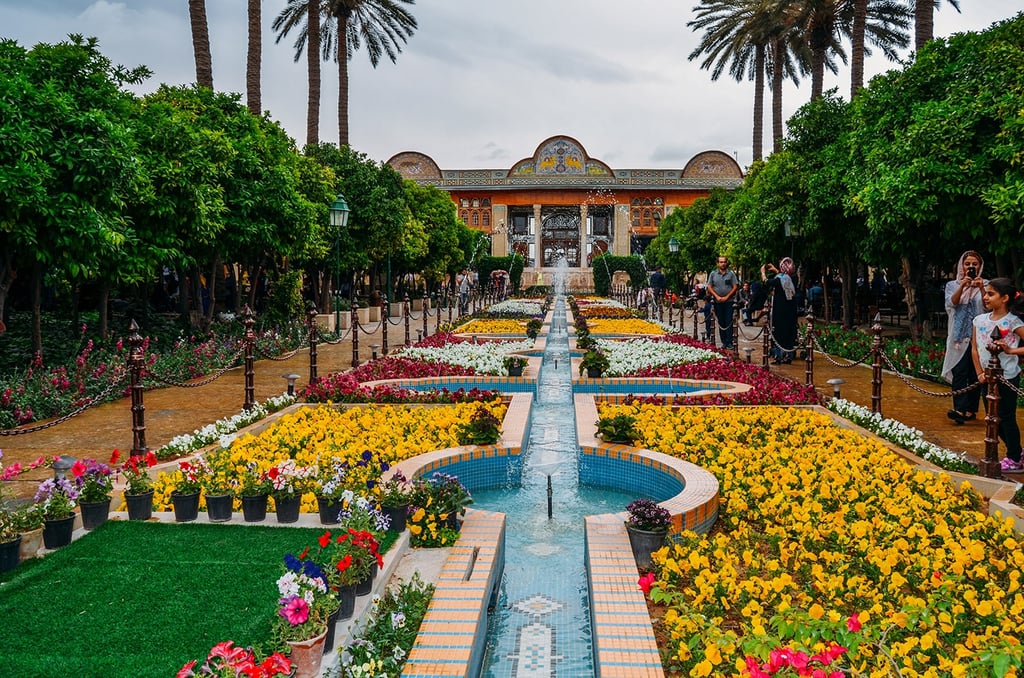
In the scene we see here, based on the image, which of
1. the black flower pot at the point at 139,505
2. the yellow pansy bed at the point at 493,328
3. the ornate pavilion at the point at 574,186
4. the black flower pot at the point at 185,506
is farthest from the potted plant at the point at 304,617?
the ornate pavilion at the point at 574,186

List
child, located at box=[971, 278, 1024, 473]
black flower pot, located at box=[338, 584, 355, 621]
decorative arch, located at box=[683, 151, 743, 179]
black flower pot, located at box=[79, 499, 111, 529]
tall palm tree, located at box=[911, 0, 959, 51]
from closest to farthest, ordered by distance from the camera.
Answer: black flower pot, located at box=[338, 584, 355, 621] < black flower pot, located at box=[79, 499, 111, 529] < child, located at box=[971, 278, 1024, 473] < tall palm tree, located at box=[911, 0, 959, 51] < decorative arch, located at box=[683, 151, 743, 179]

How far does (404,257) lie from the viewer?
26656 mm

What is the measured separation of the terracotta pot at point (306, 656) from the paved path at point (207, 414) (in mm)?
3764

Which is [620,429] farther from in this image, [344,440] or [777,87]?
[777,87]

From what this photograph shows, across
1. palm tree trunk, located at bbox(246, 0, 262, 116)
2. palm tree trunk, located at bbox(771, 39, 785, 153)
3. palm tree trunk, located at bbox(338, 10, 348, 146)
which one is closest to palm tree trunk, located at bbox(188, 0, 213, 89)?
palm tree trunk, located at bbox(246, 0, 262, 116)

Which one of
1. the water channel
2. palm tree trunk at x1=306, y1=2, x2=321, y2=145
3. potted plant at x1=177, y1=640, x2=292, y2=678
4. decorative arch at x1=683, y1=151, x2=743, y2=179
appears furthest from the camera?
decorative arch at x1=683, y1=151, x2=743, y2=179

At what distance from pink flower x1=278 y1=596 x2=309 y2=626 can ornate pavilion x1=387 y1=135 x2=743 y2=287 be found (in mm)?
50251

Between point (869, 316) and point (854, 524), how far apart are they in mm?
18554

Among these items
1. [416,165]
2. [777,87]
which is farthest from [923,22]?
[416,165]

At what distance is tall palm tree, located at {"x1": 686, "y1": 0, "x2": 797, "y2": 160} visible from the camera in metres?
26.0

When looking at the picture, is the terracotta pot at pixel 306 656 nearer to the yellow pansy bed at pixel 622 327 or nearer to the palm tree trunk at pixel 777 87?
the yellow pansy bed at pixel 622 327

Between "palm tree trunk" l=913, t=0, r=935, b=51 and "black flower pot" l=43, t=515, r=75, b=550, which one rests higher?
"palm tree trunk" l=913, t=0, r=935, b=51

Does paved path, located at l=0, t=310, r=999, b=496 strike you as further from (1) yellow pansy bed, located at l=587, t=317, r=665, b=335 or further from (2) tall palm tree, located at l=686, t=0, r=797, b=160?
(2) tall palm tree, located at l=686, t=0, r=797, b=160

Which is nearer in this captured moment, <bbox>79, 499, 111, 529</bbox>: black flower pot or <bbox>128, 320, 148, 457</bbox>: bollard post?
<bbox>79, 499, 111, 529</bbox>: black flower pot
